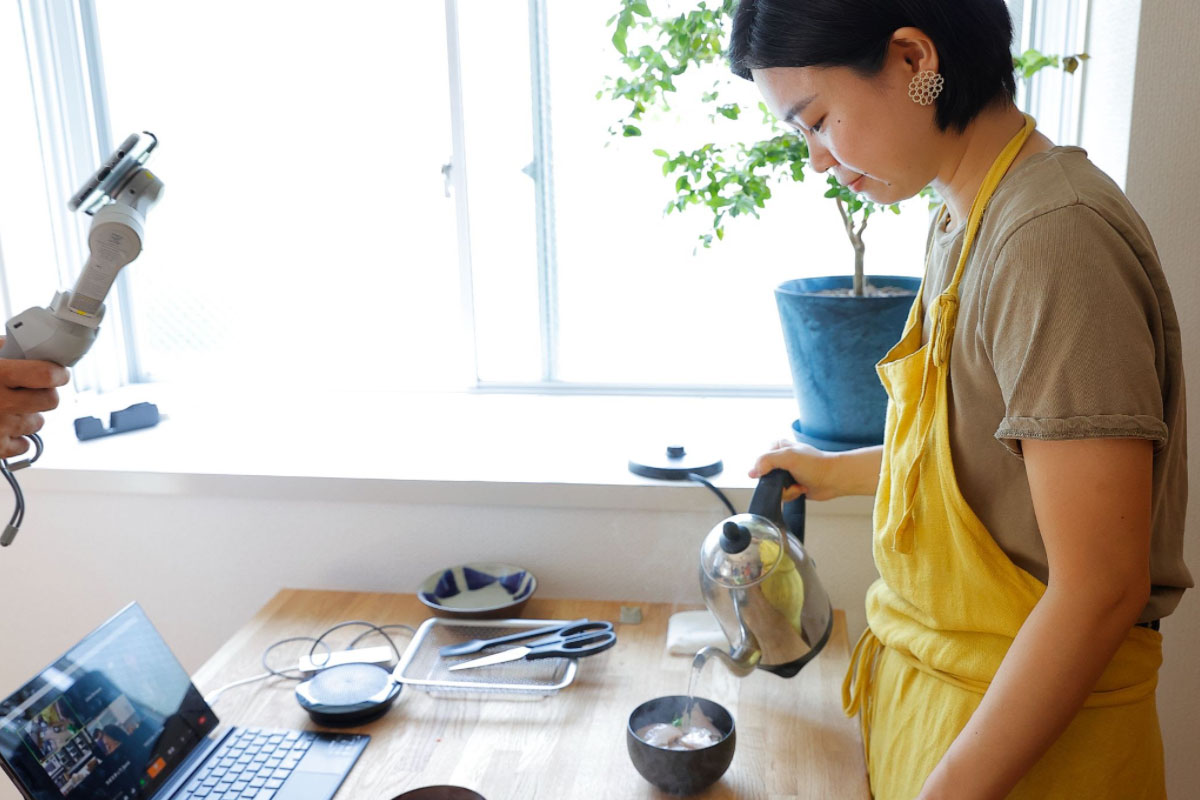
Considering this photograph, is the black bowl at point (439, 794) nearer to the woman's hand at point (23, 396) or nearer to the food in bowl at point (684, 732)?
the food in bowl at point (684, 732)

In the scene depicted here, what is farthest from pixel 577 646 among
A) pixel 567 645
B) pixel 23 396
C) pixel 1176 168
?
pixel 1176 168

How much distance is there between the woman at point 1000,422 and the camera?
725 mm

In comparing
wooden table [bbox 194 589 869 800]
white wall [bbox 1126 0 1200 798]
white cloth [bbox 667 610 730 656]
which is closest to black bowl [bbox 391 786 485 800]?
wooden table [bbox 194 589 869 800]

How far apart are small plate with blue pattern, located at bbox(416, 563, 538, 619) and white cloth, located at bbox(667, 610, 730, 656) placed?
0.67ft

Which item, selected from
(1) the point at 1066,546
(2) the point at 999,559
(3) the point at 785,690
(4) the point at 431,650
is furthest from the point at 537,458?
(1) the point at 1066,546

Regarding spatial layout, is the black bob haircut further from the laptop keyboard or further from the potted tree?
the laptop keyboard

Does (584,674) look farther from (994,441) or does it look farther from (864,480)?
(994,441)

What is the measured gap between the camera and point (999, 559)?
0.87 m

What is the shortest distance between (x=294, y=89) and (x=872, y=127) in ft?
4.58

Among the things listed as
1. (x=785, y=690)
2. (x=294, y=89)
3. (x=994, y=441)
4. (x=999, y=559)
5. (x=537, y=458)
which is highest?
(x=294, y=89)

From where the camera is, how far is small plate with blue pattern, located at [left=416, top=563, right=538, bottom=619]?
4.63 feet

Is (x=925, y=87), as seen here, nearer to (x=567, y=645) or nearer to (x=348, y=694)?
(x=567, y=645)

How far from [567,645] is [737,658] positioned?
0.78 feet

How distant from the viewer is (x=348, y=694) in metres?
1.19
